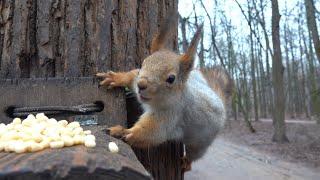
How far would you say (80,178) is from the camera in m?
1.14

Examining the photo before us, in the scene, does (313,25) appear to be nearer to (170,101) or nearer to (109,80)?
(170,101)

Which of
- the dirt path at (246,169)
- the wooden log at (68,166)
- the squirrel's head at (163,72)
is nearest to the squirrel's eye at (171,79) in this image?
the squirrel's head at (163,72)

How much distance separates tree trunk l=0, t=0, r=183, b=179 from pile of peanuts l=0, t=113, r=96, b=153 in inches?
20.1

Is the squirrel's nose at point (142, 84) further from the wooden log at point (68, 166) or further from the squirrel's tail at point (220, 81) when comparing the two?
the wooden log at point (68, 166)

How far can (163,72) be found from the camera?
7.87ft

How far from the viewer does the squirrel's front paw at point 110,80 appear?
2156mm

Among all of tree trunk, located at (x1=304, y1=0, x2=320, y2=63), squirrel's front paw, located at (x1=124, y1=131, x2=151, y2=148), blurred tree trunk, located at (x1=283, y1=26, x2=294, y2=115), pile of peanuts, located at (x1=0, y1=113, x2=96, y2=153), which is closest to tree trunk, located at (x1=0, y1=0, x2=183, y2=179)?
squirrel's front paw, located at (x1=124, y1=131, x2=151, y2=148)

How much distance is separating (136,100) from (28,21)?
67cm

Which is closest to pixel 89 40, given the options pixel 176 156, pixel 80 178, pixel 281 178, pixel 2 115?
pixel 2 115

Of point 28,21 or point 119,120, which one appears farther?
point 28,21

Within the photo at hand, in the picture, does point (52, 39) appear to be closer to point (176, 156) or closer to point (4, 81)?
point (4, 81)

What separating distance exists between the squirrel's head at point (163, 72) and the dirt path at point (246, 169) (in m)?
7.75


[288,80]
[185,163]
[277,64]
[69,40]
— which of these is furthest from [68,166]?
[288,80]

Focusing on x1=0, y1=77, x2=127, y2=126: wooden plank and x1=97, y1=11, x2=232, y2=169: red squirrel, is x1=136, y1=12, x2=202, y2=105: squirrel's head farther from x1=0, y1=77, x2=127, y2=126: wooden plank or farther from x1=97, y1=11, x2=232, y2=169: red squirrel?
x1=0, y1=77, x2=127, y2=126: wooden plank
